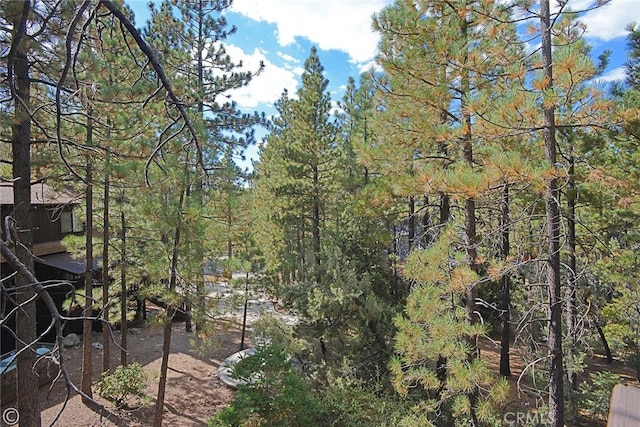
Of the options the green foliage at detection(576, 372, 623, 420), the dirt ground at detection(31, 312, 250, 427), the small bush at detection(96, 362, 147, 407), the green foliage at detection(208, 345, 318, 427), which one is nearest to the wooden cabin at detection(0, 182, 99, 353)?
the dirt ground at detection(31, 312, 250, 427)

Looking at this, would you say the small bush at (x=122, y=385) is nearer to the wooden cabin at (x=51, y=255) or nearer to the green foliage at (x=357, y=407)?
the green foliage at (x=357, y=407)

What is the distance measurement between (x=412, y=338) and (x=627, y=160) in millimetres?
6236

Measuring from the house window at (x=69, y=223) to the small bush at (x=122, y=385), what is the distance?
299 inches

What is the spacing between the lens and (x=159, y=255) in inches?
282

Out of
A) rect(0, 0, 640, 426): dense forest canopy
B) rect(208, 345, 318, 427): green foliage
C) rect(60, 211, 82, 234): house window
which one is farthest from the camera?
rect(60, 211, 82, 234): house window

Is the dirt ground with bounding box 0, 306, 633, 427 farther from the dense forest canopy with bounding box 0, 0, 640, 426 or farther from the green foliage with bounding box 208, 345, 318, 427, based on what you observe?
the green foliage with bounding box 208, 345, 318, 427

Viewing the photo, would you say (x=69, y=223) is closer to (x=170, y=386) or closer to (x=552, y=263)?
(x=170, y=386)

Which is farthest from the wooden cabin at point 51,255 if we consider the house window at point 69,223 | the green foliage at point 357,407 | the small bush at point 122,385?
the green foliage at point 357,407

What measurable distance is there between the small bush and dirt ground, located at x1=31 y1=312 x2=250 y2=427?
211mm

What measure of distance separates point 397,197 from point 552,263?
313 cm

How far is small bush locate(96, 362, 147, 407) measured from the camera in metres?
7.25

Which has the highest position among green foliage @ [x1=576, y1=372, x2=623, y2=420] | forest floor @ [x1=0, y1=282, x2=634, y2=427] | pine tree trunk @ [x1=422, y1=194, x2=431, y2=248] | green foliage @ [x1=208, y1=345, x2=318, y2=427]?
pine tree trunk @ [x1=422, y1=194, x2=431, y2=248]

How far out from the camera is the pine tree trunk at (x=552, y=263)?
3.72m

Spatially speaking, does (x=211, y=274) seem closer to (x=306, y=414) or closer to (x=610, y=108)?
(x=306, y=414)
